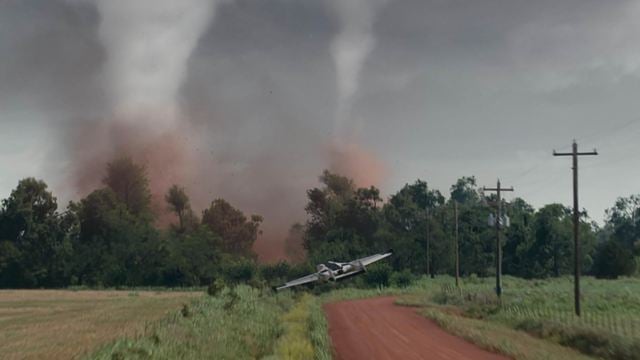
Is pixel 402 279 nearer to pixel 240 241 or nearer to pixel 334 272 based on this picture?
pixel 334 272

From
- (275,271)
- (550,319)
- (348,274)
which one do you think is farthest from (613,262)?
(550,319)

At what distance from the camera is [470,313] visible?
170 ft

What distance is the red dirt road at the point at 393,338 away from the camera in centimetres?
2942

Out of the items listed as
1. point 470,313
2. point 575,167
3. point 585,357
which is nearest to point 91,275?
point 470,313

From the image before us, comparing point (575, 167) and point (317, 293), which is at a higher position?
point (575, 167)

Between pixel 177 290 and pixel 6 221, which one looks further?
pixel 6 221

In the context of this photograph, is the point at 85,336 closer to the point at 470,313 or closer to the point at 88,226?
the point at 470,313

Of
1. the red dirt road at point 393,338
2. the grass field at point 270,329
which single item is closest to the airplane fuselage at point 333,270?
the grass field at point 270,329

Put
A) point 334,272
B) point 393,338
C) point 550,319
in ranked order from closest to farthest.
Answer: point 393,338 < point 550,319 < point 334,272

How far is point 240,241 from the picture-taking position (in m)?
141

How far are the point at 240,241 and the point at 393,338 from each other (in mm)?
106620

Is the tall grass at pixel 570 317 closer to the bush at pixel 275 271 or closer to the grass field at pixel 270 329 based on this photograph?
the grass field at pixel 270 329

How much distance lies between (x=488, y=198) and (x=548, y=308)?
4457 inches

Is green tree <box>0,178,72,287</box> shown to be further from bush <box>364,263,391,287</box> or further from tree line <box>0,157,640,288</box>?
bush <box>364,263,391,287</box>
